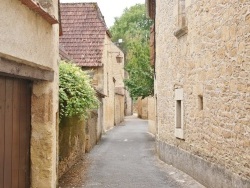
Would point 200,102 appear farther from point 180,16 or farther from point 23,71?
point 23,71

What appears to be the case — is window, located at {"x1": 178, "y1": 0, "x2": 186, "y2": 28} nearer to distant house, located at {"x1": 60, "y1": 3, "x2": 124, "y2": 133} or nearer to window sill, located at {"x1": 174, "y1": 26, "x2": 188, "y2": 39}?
window sill, located at {"x1": 174, "y1": 26, "x2": 188, "y2": 39}

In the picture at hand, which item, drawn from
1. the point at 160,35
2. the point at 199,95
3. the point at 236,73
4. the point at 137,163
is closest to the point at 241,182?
the point at 236,73

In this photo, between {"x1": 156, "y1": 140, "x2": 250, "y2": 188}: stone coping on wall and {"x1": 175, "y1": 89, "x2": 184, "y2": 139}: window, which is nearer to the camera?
{"x1": 156, "y1": 140, "x2": 250, "y2": 188}: stone coping on wall

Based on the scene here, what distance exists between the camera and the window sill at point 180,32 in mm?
10914

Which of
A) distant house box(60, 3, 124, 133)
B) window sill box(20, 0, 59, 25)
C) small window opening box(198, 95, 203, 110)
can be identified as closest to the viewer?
window sill box(20, 0, 59, 25)

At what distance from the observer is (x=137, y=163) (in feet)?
43.5

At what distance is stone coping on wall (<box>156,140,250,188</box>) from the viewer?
24.5ft

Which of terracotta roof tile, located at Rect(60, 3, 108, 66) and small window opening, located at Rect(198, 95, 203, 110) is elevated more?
terracotta roof tile, located at Rect(60, 3, 108, 66)

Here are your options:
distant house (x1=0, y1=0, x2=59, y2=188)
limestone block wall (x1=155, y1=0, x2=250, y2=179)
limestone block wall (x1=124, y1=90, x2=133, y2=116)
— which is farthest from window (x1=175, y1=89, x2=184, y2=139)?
limestone block wall (x1=124, y1=90, x2=133, y2=116)

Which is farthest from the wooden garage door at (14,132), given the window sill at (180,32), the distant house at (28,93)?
the window sill at (180,32)

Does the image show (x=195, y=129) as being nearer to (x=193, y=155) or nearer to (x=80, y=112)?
(x=193, y=155)

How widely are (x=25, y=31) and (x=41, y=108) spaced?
1.63 meters

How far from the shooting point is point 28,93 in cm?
705

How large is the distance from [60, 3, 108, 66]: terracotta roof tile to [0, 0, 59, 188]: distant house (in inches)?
653
